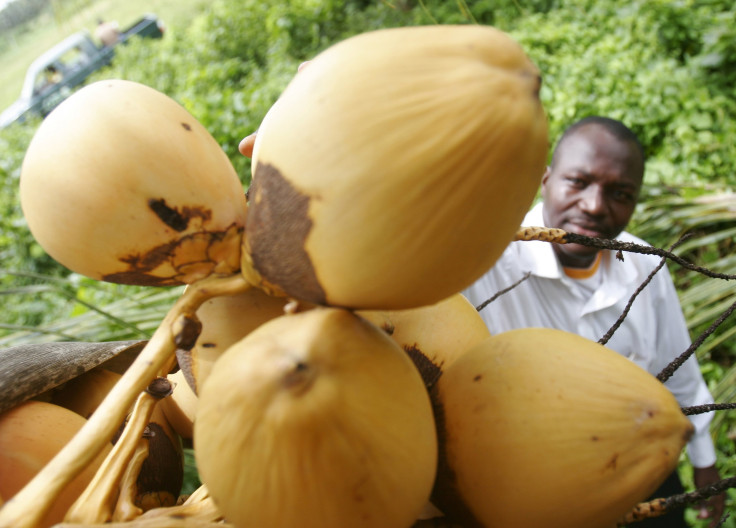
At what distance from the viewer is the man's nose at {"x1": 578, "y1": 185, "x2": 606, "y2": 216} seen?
1.91m

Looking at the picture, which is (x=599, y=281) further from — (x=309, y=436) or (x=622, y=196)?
(x=309, y=436)

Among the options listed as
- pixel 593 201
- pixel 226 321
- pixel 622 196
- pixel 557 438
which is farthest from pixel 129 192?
pixel 622 196

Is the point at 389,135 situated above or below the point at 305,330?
above

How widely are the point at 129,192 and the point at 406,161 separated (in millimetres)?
280

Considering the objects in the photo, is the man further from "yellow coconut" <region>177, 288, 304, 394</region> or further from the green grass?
the green grass

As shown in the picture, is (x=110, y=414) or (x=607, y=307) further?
(x=607, y=307)

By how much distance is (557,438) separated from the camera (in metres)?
0.48

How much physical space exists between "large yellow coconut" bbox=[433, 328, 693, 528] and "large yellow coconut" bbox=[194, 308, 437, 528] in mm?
82

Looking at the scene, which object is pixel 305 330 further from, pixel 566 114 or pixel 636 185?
pixel 566 114

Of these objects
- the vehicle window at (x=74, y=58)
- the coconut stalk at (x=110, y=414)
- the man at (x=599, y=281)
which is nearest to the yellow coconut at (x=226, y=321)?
the coconut stalk at (x=110, y=414)

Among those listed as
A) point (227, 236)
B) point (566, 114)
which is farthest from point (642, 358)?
point (566, 114)

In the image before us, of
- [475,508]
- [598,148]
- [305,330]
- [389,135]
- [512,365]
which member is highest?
[389,135]

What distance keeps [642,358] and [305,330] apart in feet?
5.96

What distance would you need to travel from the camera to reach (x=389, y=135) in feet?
1.36
